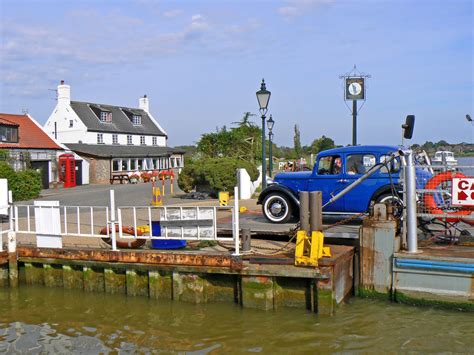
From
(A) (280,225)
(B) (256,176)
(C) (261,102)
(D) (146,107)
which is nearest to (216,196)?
(B) (256,176)

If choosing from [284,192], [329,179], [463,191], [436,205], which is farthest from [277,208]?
[463,191]

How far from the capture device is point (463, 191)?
8266 mm

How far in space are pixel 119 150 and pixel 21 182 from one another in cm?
1936

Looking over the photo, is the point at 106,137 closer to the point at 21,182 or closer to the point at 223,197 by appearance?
the point at 21,182

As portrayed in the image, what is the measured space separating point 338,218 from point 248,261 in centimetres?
354

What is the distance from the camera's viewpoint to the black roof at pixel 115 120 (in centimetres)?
4669

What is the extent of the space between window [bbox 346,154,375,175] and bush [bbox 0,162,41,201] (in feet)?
62.9

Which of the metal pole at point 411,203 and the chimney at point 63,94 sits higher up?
the chimney at point 63,94

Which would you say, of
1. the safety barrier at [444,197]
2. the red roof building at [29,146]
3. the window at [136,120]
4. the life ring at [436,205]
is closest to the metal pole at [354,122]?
the safety barrier at [444,197]

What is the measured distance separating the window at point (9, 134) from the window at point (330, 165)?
1113 inches

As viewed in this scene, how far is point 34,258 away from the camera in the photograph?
33.1 ft

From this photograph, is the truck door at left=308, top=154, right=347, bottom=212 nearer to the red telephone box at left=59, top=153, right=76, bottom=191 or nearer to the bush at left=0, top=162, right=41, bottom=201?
the bush at left=0, top=162, right=41, bottom=201

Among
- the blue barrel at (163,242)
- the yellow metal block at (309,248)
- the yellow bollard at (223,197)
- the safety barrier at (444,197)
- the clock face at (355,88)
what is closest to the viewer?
the yellow metal block at (309,248)

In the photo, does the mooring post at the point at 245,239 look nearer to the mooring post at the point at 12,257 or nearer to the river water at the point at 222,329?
the river water at the point at 222,329
